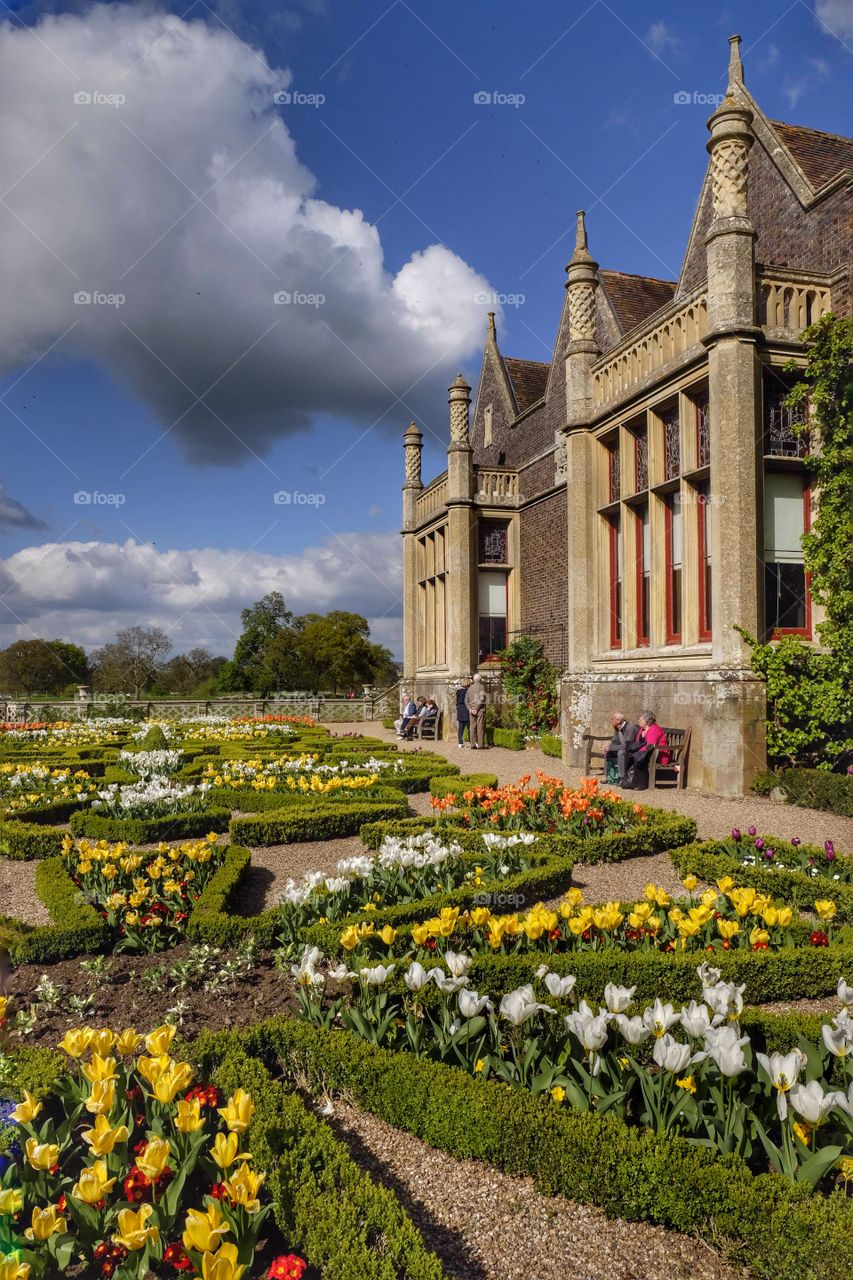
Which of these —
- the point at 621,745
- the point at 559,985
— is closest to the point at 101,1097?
the point at 559,985

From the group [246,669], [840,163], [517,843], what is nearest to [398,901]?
[517,843]

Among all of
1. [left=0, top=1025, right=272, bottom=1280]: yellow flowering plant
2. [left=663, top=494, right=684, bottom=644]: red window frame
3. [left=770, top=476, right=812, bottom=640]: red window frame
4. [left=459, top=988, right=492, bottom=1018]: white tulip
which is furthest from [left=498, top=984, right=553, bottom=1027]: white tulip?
[left=663, top=494, right=684, bottom=644]: red window frame

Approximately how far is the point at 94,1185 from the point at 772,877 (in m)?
4.99

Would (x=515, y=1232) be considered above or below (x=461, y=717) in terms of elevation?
below

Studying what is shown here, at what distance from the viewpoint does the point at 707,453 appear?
38.9 ft

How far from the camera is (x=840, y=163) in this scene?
13.0m

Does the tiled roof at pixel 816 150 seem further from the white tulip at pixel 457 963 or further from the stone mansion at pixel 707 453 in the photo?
the white tulip at pixel 457 963

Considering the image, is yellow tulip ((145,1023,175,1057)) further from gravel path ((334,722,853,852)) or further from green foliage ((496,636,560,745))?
green foliage ((496,636,560,745))

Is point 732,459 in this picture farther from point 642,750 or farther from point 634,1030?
point 634,1030

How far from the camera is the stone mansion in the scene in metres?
10.5

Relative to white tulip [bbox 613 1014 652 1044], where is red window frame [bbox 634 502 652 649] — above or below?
above

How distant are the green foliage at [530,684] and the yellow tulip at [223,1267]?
649 inches

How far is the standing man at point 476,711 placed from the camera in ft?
57.5

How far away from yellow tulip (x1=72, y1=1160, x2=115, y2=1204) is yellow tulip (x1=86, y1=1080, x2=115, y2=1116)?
0.81ft
